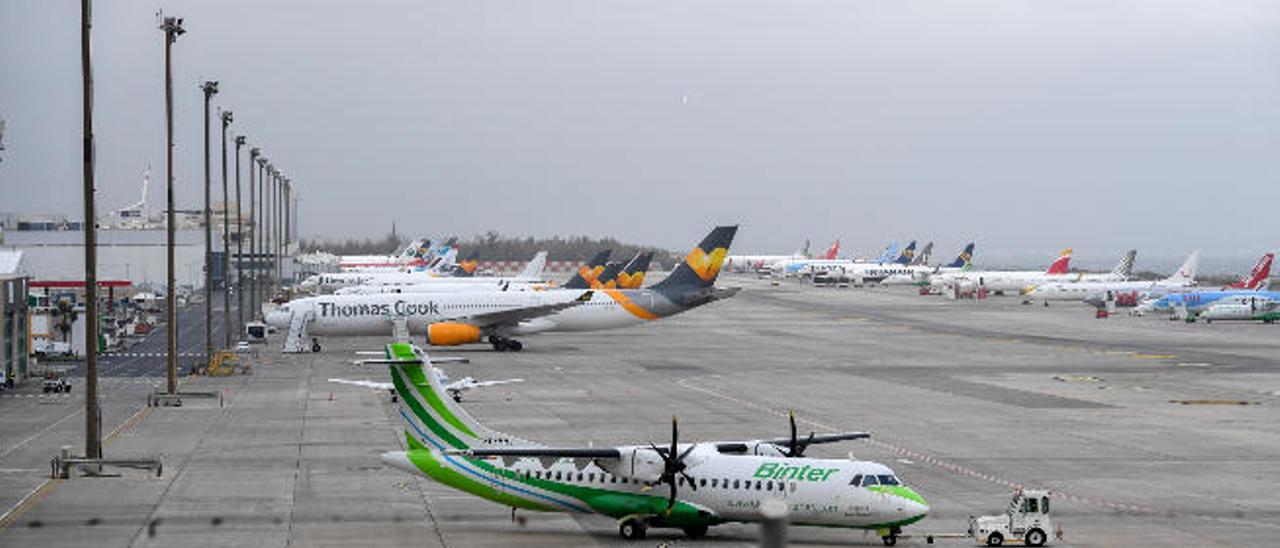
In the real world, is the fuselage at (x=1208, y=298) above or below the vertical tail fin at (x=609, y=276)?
below

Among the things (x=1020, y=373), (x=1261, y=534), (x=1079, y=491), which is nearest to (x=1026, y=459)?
(x=1079, y=491)

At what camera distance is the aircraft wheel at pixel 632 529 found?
4156 cm

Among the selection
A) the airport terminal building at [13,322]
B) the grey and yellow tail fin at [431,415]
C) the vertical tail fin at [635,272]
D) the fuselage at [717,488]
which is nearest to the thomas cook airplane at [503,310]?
the airport terminal building at [13,322]

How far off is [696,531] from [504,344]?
7562cm

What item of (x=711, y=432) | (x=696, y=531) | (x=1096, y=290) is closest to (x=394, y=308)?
(x=711, y=432)

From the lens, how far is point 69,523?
44.8 meters

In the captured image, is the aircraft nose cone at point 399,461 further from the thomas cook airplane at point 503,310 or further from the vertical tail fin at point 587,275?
the vertical tail fin at point 587,275

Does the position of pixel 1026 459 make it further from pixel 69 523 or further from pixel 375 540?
pixel 69 523

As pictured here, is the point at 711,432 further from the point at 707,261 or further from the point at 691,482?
the point at 707,261

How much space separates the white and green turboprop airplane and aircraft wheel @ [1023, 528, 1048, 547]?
2.95 m

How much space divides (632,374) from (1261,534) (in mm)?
56270

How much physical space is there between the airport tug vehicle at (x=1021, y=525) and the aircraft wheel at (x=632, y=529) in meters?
8.07

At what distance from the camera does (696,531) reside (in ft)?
137

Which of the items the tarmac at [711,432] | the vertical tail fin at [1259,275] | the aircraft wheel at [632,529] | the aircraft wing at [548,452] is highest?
the vertical tail fin at [1259,275]
